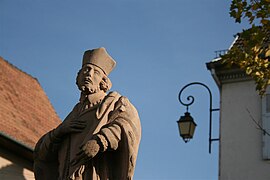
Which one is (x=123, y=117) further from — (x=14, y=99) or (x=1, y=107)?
(x=14, y=99)

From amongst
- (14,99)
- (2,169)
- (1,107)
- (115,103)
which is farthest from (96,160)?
(14,99)

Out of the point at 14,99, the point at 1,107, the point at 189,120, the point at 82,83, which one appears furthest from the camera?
the point at 14,99

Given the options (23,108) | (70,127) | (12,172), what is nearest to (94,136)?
(70,127)

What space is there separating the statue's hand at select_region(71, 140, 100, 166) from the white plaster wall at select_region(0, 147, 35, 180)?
34.2 feet

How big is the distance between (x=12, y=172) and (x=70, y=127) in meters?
10.5

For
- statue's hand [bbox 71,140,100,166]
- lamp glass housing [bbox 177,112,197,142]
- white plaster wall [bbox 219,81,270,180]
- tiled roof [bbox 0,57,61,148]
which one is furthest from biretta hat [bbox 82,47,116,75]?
white plaster wall [bbox 219,81,270,180]

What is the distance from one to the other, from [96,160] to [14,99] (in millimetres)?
14639

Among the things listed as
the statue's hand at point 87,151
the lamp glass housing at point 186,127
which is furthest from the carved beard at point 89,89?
the lamp glass housing at point 186,127

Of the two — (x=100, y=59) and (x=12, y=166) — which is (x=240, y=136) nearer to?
(x=12, y=166)

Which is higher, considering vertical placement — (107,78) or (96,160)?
(107,78)

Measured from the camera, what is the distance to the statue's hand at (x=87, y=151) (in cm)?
618

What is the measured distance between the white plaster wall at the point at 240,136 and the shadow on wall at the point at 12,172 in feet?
23.9

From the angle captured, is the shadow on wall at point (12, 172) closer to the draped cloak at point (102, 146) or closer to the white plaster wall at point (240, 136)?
the white plaster wall at point (240, 136)

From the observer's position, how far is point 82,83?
269 inches
